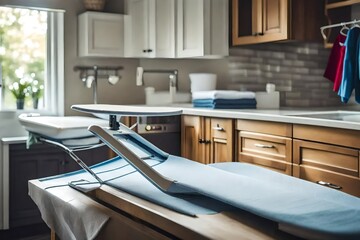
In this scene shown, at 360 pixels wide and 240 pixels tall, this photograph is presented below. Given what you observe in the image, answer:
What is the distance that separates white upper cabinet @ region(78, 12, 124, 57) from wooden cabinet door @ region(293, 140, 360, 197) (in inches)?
81.0

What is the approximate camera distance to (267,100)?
388cm

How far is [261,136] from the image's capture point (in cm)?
300

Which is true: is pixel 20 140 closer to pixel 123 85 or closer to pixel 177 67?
pixel 123 85

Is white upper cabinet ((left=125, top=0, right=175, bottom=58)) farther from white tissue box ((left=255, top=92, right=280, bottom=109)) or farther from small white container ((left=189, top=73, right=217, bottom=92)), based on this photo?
white tissue box ((left=255, top=92, right=280, bottom=109))

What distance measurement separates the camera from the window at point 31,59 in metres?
4.05

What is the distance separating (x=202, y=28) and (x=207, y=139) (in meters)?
0.88

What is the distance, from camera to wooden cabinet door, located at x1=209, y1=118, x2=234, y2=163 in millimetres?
3234

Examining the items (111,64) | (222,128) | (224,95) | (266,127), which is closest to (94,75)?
(111,64)

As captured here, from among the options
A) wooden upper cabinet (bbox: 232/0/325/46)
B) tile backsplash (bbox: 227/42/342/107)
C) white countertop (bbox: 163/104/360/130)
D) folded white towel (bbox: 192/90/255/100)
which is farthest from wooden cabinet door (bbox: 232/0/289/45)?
white countertop (bbox: 163/104/360/130)

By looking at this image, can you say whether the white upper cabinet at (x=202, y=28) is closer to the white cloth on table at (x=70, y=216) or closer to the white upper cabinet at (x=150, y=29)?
the white upper cabinet at (x=150, y=29)

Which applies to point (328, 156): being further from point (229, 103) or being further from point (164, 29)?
point (164, 29)

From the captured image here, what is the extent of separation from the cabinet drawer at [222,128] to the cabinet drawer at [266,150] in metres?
0.09

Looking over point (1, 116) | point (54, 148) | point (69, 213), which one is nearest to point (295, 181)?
point (69, 213)

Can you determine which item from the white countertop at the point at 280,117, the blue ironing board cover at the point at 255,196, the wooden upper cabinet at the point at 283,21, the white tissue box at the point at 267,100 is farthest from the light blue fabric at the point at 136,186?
the white tissue box at the point at 267,100
